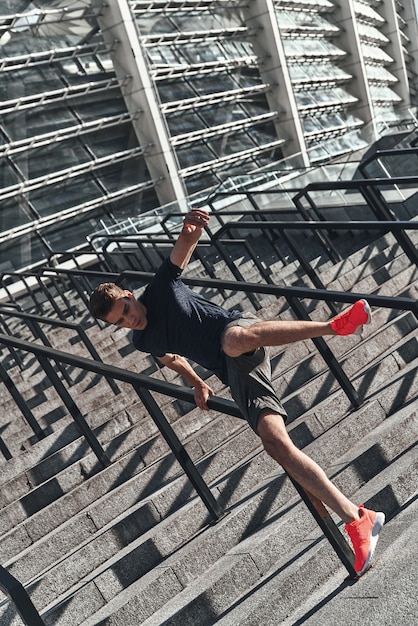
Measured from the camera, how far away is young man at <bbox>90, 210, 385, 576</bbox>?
14.3ft

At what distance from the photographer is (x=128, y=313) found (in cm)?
489

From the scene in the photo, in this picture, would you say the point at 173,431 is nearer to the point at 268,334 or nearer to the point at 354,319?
the point at 268,334

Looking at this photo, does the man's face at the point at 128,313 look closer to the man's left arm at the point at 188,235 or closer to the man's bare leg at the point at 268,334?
the man's left arm at the point at 188,235

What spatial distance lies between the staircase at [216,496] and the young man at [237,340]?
0.86ft

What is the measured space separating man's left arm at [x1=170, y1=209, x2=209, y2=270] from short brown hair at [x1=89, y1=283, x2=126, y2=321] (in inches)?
11.1

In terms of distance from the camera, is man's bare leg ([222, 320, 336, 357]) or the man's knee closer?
man's bare leg ([222, 320, 336, 357])

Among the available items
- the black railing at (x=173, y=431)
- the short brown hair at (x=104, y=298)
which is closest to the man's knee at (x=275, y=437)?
the black railing at (x=173, y=431)

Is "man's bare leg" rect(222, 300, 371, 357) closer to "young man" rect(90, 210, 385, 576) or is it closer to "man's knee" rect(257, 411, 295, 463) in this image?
"young man" rect(90, 210, 385, 576)

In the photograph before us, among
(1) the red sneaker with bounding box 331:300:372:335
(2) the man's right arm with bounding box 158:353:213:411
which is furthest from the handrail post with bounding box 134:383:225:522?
(1) the red sneaker with bounding box 331:300:372:335

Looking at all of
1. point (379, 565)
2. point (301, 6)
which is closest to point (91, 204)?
point (301, 6)

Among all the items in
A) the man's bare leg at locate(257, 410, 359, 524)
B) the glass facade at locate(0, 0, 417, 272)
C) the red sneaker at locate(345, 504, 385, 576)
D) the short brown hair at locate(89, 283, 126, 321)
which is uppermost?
the glass facade at locate(0, 0, 417, 272)

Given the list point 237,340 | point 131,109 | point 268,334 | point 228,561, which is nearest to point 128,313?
point 237,340

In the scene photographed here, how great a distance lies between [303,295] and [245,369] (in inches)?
21.3

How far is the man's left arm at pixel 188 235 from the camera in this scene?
189 inches
